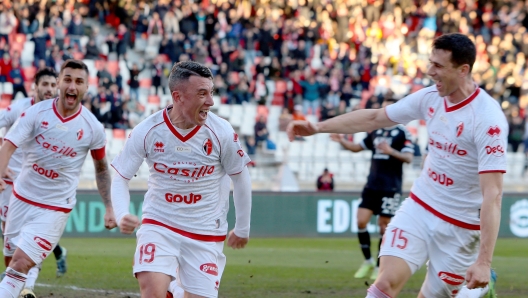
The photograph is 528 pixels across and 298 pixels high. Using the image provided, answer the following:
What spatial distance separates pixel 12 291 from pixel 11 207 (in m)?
1.26

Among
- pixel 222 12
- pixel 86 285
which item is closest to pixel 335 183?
pixel 222 12

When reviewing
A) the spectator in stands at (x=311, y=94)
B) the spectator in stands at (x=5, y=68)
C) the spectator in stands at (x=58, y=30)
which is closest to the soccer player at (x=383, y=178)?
the spectator in stands at (x=5, y=68)

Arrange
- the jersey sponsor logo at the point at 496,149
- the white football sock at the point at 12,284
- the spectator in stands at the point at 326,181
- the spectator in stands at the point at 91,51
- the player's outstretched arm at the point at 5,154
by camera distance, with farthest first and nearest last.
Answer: the spectator in stands at the point at 91,51
the spectator in stands at the point at 326,181
the player's outstretched arm at the point at 5,154
the white football sock at the point at 12,284
the jersey sponsor logo at the point at 496,149

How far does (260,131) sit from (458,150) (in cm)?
1783

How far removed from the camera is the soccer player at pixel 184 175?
6.73m

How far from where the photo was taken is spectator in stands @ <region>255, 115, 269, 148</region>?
24688 mm

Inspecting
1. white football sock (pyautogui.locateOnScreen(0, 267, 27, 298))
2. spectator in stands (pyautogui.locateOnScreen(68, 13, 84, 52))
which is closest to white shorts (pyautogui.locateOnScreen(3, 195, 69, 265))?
white football sock (pyautogui.locateOnScreen(0, 267, 27, 298))

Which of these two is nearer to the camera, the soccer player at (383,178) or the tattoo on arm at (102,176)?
the tattoo on arm at (102,176)

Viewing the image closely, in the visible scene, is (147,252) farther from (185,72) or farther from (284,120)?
(284,120)

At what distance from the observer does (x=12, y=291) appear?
8148 millimetres

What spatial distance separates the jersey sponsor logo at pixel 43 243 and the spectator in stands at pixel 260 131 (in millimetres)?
16035

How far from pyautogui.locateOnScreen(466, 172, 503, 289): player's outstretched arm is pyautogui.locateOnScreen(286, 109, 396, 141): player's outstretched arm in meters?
1.13

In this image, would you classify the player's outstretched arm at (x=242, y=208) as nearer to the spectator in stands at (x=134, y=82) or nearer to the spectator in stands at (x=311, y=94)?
the spectator in stands at (x=134, y=82)

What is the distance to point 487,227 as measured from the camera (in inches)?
255
